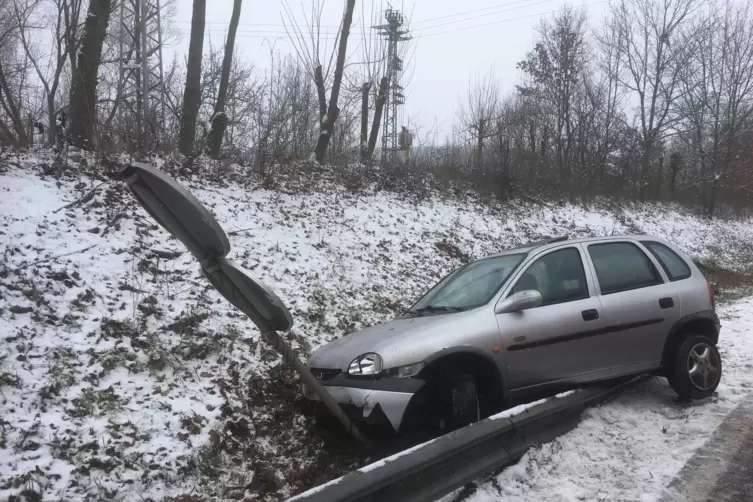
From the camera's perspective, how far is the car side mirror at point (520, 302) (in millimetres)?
4625

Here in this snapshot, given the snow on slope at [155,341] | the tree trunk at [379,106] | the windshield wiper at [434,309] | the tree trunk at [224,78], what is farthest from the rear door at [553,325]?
the tree trunk at [379,106]

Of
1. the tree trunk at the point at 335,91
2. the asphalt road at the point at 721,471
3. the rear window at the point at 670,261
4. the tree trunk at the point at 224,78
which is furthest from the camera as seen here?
the tree trunk at the point at 335,91

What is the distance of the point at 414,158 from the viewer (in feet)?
54.2

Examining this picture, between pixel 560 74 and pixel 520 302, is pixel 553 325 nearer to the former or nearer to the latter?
pixel 520 302

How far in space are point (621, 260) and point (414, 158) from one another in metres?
A: 11.3

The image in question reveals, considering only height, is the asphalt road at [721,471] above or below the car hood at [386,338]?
below

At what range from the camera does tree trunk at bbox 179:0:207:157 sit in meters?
11.2

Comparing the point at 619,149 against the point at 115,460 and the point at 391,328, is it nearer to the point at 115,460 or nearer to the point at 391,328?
the point at 391,328

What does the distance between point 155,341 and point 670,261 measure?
562cm

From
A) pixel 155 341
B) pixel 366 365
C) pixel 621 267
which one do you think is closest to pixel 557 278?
pixel 621 267

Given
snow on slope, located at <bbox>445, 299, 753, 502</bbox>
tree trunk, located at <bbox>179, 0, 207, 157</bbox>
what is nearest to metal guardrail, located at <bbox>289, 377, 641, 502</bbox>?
snow on slope, located at <bbox>445, 299, 753, 502</bbox>

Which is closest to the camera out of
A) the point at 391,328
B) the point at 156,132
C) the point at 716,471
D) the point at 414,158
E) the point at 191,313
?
the point at 716,471

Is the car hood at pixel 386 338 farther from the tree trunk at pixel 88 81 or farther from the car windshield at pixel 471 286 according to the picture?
the tree trunk at pixel 88 81

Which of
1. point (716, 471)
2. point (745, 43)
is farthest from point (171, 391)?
point (745, 43)
